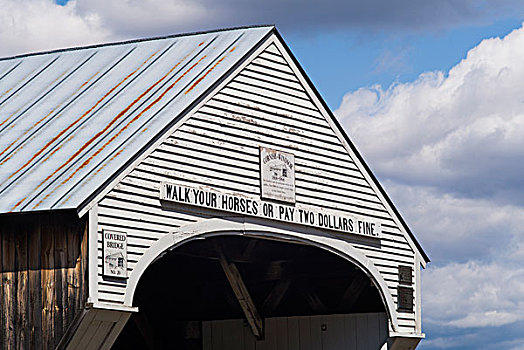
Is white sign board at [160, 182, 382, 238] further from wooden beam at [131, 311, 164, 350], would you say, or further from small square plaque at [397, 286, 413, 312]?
wooden beam at [131, 311, 164, 350]

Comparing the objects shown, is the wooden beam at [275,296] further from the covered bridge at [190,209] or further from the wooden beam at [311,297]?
the wooden beam at [311,297]

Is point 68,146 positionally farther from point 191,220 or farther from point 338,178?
point 338,178

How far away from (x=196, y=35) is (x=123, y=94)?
297 centimetres

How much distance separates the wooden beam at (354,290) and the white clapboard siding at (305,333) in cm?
35

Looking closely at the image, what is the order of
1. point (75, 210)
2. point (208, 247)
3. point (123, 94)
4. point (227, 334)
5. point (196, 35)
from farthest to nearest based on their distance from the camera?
point (227, 334)
point (208, 247)
point (196, 35)
point (123, 94)
point (75, 210)

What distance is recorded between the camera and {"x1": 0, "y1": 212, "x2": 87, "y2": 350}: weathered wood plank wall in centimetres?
1752

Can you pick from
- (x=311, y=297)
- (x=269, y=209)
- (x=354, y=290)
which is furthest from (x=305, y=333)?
(x=269, y=209)

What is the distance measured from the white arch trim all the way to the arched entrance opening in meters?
0.51

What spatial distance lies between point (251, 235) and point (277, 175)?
4.68ft

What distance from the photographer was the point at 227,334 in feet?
95.6

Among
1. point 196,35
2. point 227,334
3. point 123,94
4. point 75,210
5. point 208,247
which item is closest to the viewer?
point 75,210

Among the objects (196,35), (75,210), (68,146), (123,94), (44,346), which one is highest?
(196,35)

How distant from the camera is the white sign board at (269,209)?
19.5 meters

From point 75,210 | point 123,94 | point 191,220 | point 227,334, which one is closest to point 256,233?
point 191,220
